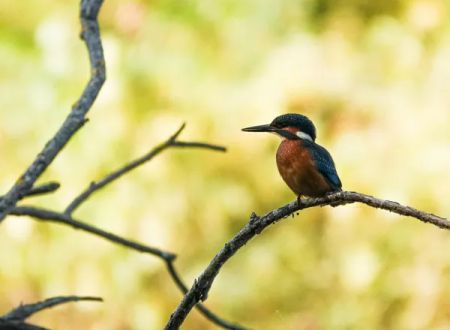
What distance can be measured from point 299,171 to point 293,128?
0.18 metres

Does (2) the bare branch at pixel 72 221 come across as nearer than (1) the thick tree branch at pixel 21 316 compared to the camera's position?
No

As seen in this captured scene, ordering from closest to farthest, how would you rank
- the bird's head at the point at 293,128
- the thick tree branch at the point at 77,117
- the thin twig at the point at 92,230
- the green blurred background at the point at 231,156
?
the thick tree branch at the point at 77,117 → the thin twig at the point at 92,230 → the bird's head at the point at 293,128 → the green blurred background at the point at 231,156

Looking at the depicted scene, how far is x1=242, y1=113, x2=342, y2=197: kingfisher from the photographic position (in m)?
2.08

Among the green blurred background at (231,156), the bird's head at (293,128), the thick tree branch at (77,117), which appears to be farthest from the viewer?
the green blurred background at (231,156)

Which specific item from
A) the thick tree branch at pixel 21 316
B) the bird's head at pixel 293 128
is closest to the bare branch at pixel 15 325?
the thick tree branch at pixel 21 316

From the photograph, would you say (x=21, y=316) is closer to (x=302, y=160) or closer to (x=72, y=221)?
(x=72, y=221)

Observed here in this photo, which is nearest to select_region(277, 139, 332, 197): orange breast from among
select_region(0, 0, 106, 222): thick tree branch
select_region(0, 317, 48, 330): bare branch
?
select_region(0, 0, 106, 222): thick tree branch

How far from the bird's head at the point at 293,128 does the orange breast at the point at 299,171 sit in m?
0.02

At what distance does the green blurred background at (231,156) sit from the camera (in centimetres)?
507

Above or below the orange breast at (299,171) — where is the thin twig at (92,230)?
below

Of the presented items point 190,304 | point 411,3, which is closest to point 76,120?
point 190,304

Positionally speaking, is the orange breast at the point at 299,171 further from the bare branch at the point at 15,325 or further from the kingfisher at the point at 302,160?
the bare branch at the point at 15,325

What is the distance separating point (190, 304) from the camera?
1471 millimetres

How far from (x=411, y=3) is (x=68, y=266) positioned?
239 cm
